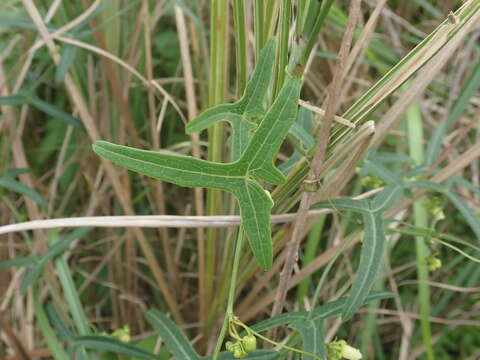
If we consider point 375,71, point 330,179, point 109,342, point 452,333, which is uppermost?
point 375,71

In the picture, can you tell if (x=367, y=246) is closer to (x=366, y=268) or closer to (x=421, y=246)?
(x=366, y=268)

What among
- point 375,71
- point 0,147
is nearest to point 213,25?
point 0,147

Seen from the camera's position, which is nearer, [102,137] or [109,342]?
[109,342]

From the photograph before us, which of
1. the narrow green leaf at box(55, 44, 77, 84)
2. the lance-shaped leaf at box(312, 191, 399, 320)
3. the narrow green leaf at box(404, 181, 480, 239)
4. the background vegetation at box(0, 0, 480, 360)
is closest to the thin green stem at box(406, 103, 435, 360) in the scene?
the background vegetation at box(0, 0, 480, 360)

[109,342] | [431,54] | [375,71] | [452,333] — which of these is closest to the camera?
[431,54]

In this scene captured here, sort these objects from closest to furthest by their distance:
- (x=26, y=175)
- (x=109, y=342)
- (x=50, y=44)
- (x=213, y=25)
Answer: (x=213, y=25)
(x=109, y=342)
(x=50, y=44)
(x=26, y=175)

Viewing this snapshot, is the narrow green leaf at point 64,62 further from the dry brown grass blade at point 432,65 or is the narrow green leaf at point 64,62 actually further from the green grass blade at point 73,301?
the dry brown grass blade at point 432,65

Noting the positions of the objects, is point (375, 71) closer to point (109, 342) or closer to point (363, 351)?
point (363, 351)
